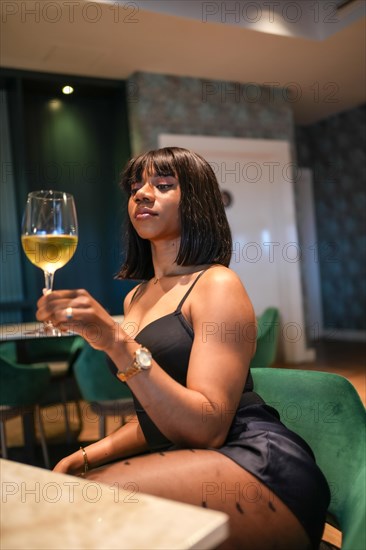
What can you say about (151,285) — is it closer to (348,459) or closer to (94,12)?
(348,459)

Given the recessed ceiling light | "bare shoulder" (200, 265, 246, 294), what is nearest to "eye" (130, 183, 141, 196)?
"bare shoulder" (200, 265, 246, 294)

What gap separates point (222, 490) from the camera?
0.94 m

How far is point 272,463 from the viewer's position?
3.28ft

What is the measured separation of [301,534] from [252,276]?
18.4 feet

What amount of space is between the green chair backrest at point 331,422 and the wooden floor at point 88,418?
1.05 metres

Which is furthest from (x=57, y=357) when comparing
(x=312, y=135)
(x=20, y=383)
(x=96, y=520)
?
(x=312, y=135)

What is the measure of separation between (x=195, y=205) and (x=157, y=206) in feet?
0.27

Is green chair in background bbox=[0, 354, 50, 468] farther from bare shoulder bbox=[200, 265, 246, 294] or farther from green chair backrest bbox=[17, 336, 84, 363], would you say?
bare shoulder bbox=[200, 265, 246, 294]

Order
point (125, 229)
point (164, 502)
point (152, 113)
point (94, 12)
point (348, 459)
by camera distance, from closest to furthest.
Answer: point (164, 502) < point (348, 459) < point (125, 229) < point (94, 12) < point (152, 113)

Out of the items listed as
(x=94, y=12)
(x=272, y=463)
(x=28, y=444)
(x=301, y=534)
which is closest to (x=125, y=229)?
(x=272, y=463)

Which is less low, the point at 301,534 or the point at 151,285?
the point at 151,285

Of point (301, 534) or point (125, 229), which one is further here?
point (125, 229)

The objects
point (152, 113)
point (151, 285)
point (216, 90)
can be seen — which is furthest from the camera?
point (216, 90)

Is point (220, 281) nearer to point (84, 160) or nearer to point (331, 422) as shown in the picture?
point (331, 422)
